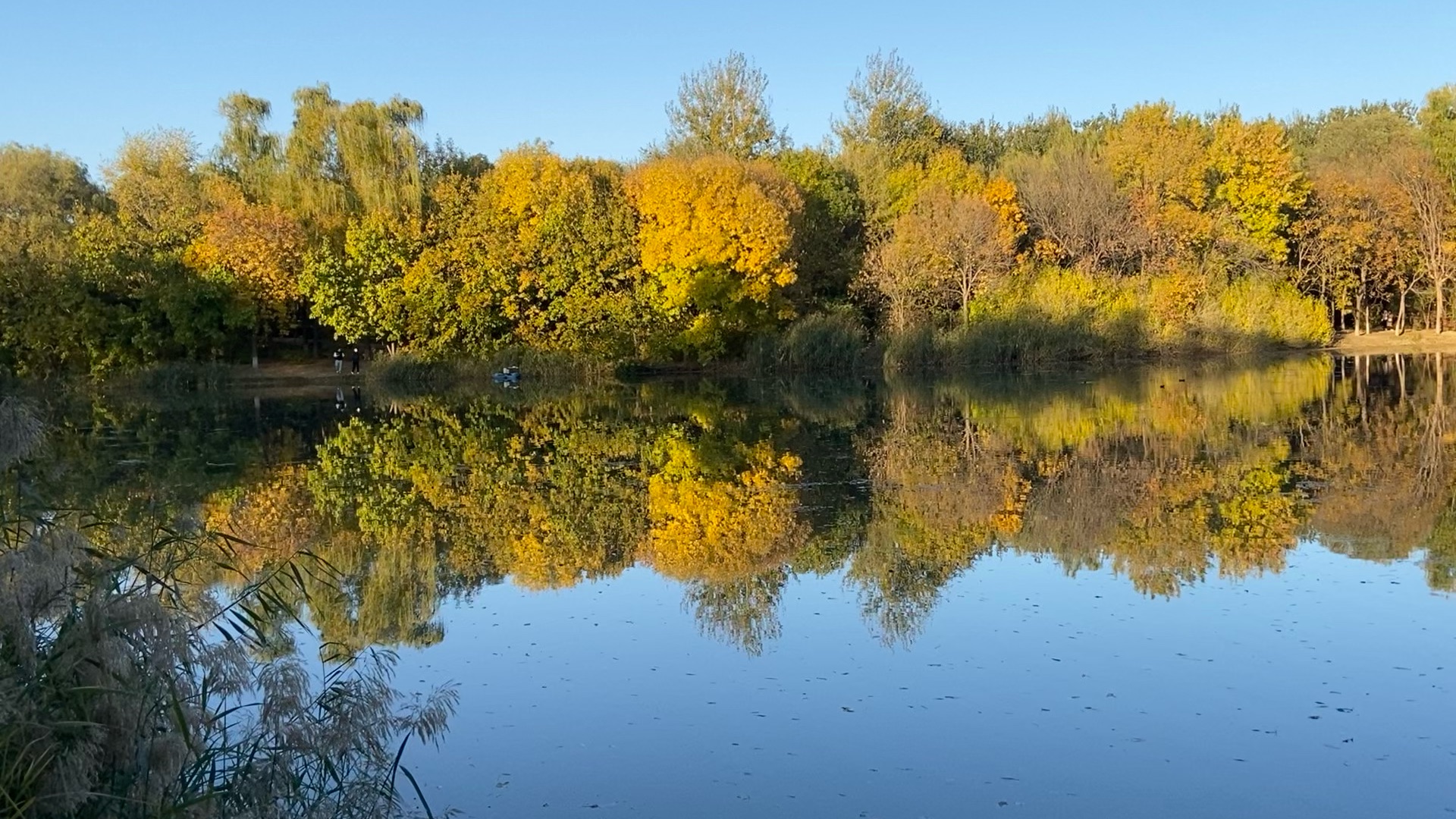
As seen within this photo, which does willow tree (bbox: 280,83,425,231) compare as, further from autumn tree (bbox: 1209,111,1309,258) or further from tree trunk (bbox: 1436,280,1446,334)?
tree trunk (bbox: 1436,280,1446,334)

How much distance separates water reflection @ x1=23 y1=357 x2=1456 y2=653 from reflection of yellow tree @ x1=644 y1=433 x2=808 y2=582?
0.19ft

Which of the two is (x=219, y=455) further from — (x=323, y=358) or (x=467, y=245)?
(x=323, y=358)

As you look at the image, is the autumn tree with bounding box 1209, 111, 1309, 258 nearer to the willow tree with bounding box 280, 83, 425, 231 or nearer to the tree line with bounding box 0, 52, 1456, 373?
the tree line with bounding box 0, 52, 1456, 373

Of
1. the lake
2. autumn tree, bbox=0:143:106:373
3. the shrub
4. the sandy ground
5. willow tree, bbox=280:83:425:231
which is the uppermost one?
willow tree, bbox=280:83:425:231

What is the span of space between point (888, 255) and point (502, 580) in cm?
3464

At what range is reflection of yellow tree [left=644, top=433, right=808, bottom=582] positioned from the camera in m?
12.5

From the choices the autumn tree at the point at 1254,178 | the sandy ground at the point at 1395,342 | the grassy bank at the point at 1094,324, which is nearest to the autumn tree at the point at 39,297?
the grassy bank at the point at 1094,324

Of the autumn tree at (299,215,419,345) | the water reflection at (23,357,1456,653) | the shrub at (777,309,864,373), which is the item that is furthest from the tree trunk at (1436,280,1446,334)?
the autumn tree at (299,215,419,345)

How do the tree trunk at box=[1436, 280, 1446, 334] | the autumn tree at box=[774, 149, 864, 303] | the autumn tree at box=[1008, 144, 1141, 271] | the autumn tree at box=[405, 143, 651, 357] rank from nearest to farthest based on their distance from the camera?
the autumn tree at box=[405, 143, 651, 357] < the autumn tree at box=[1008, 144, 1141, 271] < the autumn tree at box=[774, 149, 864, 303] < the tree trunk at box=[1436, 280, 1446, 334]

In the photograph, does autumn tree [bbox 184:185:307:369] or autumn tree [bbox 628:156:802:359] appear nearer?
autumn tree [bbox 628:156:802:359]

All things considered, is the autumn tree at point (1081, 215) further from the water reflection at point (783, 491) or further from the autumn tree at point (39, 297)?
the autumn tree at point (39, 297)

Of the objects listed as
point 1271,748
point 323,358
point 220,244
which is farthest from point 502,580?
point 323,358

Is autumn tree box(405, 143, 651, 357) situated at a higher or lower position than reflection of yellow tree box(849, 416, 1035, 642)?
higher

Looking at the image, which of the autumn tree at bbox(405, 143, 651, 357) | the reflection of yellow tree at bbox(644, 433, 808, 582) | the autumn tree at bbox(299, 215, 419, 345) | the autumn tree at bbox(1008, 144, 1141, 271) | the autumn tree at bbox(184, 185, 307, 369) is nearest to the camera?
the reflection of yellow tree at bbox(644, 433, 808, 582)
